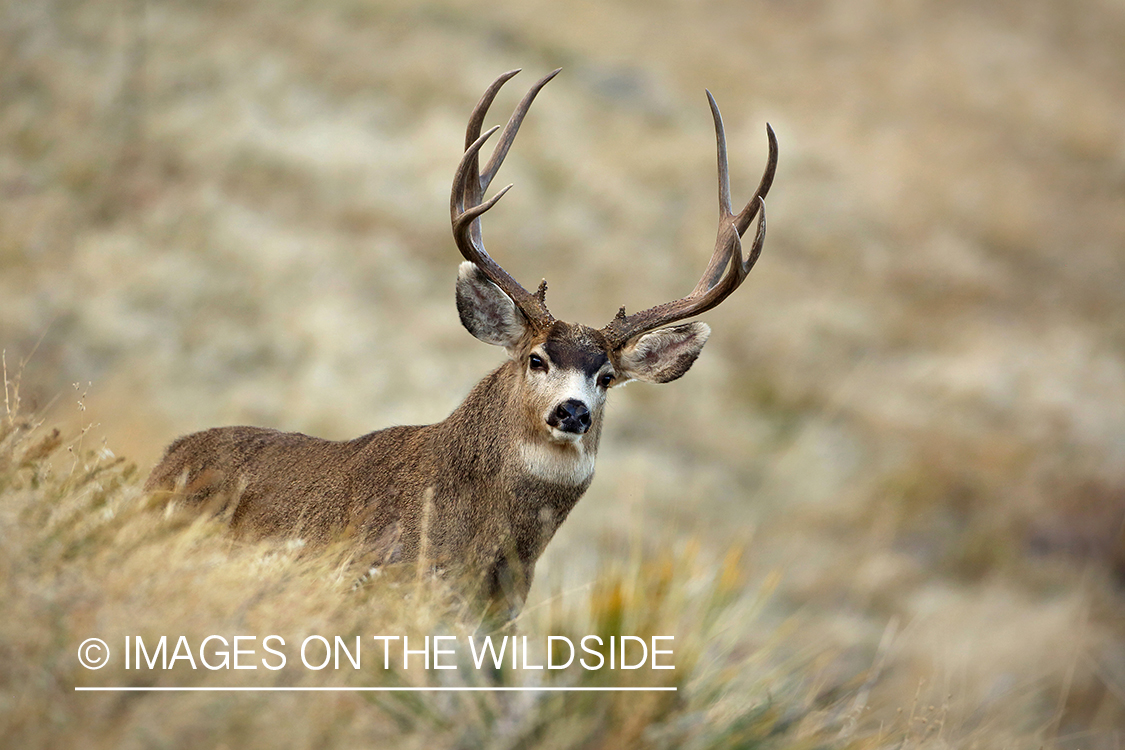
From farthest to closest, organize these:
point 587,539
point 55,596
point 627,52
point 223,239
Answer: point 627,52 < point 223,239 < point 587,539 < point 55,596

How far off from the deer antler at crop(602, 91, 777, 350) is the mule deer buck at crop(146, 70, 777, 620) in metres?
0.01

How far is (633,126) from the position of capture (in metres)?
35.3

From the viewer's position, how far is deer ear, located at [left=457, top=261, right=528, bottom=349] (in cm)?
663

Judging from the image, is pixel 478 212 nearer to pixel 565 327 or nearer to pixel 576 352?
pixel 565 327

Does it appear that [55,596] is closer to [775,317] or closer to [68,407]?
[68,407]

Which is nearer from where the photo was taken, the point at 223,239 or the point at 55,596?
the point at 55,596

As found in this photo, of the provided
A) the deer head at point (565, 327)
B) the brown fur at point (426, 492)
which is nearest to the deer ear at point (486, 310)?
the deer head at point (565, 327)

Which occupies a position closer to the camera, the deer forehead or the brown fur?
the brown fur

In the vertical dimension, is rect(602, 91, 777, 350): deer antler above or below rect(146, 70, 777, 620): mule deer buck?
above

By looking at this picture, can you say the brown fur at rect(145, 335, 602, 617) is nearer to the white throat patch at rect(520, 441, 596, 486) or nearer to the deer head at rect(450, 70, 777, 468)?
the white throat patch at rect(520, 441, 596, 486)

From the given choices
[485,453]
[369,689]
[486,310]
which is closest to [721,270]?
[486,310]

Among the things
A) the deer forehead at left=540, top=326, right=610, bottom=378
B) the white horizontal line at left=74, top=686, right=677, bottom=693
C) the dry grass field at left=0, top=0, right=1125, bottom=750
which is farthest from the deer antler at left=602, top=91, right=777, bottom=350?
the white horizontal line at left=74, top=686, right=677, bottom=693

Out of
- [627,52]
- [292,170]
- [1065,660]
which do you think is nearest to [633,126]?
[627,52]

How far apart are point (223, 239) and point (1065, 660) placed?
830 inches
